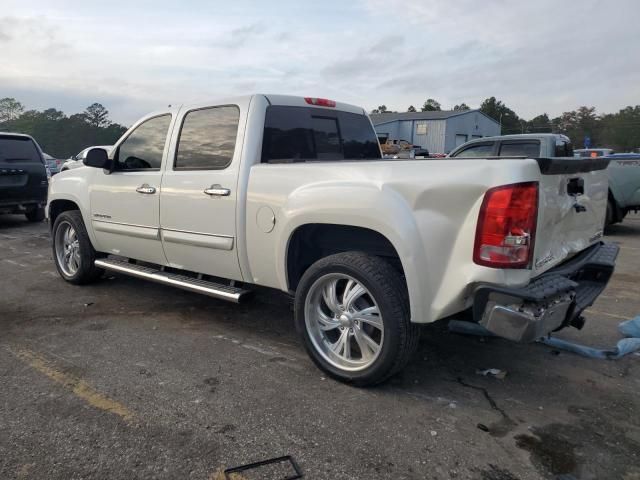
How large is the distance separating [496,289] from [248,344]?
219 centimetres

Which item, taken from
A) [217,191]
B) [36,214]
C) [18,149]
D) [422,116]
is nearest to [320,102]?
[217,191]

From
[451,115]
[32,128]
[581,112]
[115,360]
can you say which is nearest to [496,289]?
[115,360]

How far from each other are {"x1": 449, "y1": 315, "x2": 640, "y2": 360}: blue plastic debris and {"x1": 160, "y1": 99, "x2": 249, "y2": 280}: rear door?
74.2 inches

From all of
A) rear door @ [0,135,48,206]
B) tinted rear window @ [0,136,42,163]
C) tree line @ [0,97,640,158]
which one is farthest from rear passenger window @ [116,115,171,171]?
tree line @ [0,97,640,158]

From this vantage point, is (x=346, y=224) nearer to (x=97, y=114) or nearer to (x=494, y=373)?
(x=494, y=373)

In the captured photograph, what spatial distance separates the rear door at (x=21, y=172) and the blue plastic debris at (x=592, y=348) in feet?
31.8

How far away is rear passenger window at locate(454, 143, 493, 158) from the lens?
346 inches

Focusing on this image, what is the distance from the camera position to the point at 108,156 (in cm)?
516

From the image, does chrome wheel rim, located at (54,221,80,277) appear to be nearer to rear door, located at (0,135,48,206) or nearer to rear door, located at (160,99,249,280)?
rear door, located at (160,99,249,280)

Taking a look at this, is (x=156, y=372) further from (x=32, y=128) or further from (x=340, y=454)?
(x=32, y=128)

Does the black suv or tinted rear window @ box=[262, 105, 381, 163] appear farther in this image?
the black suv

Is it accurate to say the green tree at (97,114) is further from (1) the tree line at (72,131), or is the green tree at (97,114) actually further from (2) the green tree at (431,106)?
Result: (2) the green tree at (431,106)

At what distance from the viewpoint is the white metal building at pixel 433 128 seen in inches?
1935

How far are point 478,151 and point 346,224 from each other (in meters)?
6.43
